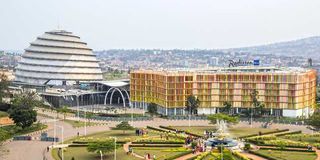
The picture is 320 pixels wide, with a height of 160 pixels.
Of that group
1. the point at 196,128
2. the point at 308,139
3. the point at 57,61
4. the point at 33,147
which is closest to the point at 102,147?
the point at 33,147

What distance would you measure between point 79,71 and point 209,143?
91757 millimetres

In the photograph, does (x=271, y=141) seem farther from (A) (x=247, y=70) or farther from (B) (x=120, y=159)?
(A) (x=247, y=70)

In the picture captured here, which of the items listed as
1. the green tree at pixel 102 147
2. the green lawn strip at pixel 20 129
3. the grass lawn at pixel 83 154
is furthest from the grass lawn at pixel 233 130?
the green lawn strip at pixel 20 129

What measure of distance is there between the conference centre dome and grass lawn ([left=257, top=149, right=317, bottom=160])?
9699cm

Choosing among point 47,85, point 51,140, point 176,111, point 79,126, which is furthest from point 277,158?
point 47,85

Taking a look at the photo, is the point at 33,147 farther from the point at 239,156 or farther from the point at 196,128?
the point at 196,128

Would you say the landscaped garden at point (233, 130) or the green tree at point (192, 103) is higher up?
the green tree at point (192, 103)

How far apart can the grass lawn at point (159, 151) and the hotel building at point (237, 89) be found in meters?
46.6

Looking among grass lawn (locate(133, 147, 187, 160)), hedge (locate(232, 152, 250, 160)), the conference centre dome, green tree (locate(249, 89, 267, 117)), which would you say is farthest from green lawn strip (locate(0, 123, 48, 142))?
the conference centre dome

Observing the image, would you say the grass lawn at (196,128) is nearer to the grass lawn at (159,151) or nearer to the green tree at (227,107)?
the grass lawn at (159,151)

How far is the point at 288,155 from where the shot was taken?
2653 inches

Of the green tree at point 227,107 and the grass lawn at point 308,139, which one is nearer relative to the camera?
the grass lawn at point 308,139

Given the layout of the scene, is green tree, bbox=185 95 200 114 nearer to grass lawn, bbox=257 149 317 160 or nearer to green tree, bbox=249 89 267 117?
green tree, bbox=249 89 267 117

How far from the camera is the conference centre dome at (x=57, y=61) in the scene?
15538cm
